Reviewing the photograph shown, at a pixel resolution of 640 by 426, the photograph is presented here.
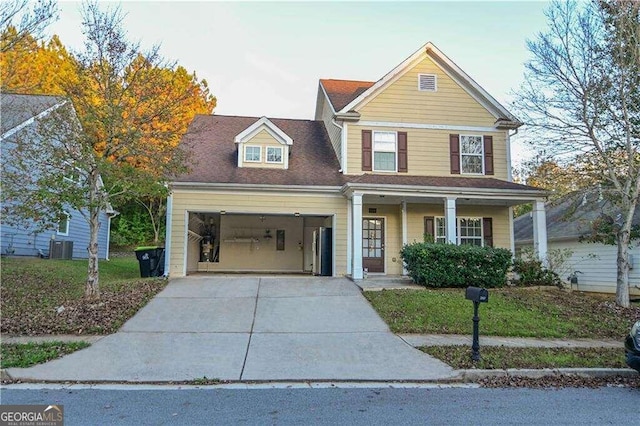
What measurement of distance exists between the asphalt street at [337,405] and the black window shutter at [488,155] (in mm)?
10362

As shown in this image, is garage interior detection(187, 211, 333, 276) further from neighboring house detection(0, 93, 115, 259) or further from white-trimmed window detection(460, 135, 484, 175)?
white-trimmed window detection(460, 135, 484, 175)

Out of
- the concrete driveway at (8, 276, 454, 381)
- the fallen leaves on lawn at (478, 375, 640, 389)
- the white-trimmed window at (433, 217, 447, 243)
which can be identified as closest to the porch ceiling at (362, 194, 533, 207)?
the white-trimmed window at (433, 217, 447, 243)

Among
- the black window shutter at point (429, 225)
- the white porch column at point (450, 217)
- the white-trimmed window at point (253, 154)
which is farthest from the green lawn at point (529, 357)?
the white-trimmed window at point (253, 154)

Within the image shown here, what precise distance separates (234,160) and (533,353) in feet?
37.1

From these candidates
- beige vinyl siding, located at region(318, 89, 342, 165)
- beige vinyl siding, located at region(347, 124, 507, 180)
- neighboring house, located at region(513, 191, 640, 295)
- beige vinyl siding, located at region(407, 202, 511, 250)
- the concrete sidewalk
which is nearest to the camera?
the concrete sidewalk

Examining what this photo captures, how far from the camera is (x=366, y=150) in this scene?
14750 mm

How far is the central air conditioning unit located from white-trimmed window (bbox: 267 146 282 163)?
947 centimetres

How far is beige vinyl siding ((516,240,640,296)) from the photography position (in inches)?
621

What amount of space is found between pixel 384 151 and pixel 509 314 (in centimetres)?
733

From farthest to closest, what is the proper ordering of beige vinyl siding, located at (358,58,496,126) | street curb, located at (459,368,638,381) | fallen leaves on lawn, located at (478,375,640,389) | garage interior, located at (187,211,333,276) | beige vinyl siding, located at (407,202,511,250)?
1. garage interior, located at (187,211,333,276)
2. beige vinyl siding, located at (358,58,496,126)
3. beige vinyl siding, located at (407,202,511,250)
4. street curb, located at (459,368,638,381)
5. fallen leaves on lawn, located at (478,375,640,389)

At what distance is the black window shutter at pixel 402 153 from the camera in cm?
1476

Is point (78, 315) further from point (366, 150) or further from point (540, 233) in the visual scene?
point (540, 233)

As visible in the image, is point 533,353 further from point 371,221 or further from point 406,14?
point 406,14

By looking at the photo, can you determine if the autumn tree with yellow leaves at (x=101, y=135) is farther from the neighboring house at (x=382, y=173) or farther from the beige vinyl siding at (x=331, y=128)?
the beige vinyl siding at (x=331, y=128)
